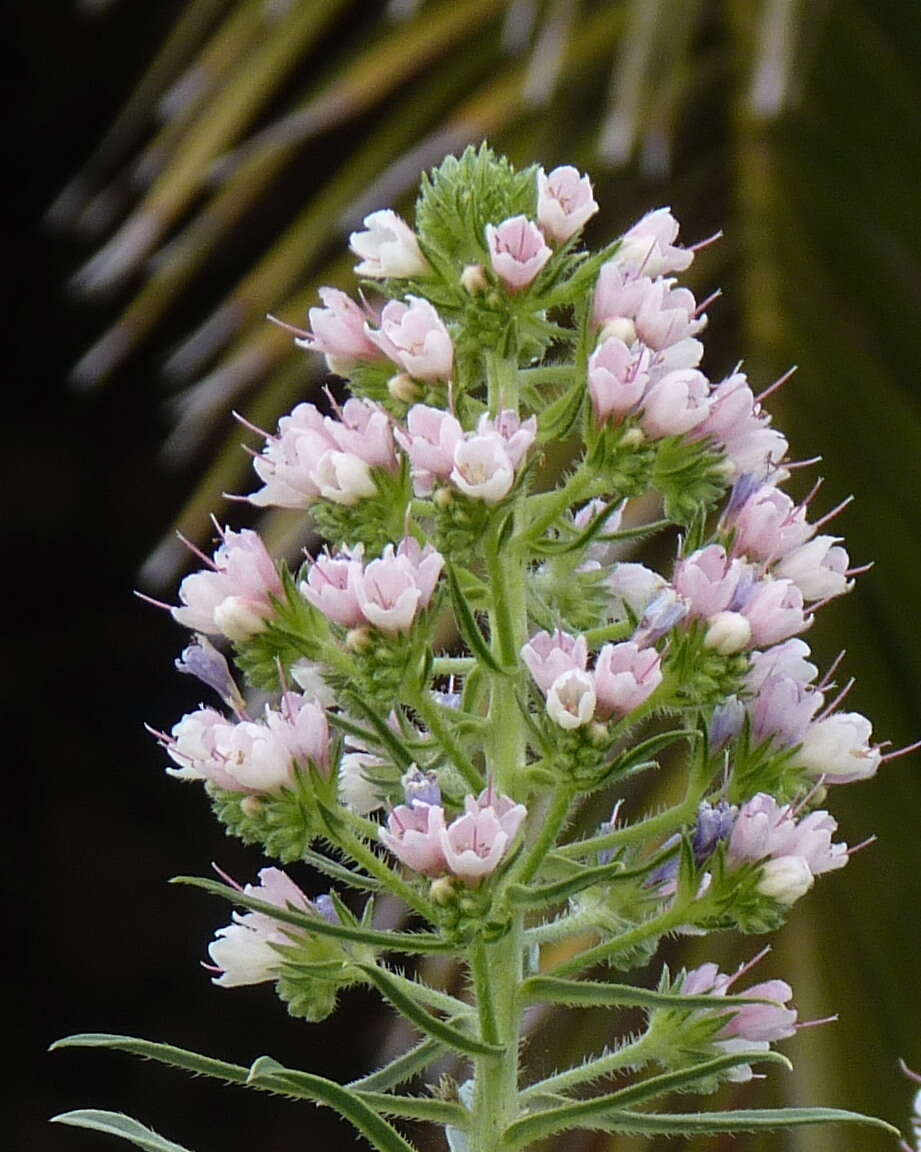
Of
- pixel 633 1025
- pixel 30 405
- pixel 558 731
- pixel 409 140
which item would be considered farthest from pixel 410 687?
pixel 30 405

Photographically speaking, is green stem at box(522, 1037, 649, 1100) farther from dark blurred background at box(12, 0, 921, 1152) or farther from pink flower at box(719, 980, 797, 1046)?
→ dark blurred background at box(12, 0, 921, 1152)

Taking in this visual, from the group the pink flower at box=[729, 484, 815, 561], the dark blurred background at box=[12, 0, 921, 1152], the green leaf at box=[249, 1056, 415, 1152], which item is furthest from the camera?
the dark blurred background at box=[12, 0, 921, 1152]

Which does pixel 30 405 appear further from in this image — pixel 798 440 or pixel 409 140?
pixel 798 440

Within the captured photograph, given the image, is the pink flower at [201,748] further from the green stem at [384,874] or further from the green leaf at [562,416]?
the green leaf at [562,416]

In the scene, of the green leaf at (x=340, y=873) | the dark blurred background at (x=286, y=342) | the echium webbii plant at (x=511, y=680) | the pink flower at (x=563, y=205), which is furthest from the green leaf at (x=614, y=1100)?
the dark blurred background at (x=286, y=342)

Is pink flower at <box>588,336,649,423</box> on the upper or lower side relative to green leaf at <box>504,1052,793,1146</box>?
upper

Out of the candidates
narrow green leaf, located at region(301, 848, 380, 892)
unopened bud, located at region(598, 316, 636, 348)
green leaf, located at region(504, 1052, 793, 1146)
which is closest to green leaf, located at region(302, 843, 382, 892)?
narrow green leaf, located at region(301, 848, 380, 892)
